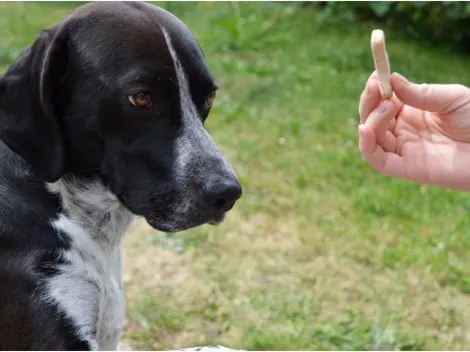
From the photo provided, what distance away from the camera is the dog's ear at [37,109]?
7.75 ft

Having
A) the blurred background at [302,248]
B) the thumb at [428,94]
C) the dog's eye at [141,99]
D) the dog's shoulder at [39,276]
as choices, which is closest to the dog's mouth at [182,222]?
the dog's shoulder at [39,276]

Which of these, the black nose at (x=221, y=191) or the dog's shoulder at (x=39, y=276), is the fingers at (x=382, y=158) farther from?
the dog's shoulder at (x=39, y=276)

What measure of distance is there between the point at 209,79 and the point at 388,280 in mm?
2480

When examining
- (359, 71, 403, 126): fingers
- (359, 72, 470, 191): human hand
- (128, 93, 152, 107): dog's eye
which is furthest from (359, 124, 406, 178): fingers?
(128, 93, 152, 107): dog's eye

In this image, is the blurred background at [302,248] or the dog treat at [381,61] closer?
the dog treat at [381,61]

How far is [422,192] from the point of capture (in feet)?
18.7

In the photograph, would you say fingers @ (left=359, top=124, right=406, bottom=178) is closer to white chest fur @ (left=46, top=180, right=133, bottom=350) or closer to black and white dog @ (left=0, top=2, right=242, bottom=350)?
black and white dog @ (left=0, top=2, right=242, bottom=350)

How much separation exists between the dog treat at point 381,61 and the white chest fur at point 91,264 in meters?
1.13

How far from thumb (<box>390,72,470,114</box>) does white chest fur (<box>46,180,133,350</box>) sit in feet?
3.95

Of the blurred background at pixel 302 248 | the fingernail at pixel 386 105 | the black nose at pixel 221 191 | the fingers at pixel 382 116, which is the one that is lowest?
the blurred background at pixel 302 248

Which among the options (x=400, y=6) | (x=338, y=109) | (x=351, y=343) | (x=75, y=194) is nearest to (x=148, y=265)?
(x=351, y=343)

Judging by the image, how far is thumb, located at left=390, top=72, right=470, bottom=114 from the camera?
2.65 m

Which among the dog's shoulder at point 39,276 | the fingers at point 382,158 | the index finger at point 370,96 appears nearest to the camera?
the dog's shoulder at point 39,276

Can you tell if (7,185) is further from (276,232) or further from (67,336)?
(276,232)
